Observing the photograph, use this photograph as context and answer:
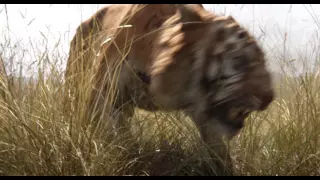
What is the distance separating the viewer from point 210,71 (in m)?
1.95

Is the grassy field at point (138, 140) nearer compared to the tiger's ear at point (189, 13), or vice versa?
the grassy field at point (138, 140)

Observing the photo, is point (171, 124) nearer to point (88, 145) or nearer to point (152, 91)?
point (152, 91)

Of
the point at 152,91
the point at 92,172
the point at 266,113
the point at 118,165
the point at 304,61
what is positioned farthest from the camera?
the point at 304,61

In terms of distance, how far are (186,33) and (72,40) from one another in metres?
0.87

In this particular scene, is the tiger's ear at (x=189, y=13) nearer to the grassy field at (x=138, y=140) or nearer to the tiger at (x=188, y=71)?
the tiger at (x=188, y=71)

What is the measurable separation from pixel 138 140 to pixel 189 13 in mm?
585

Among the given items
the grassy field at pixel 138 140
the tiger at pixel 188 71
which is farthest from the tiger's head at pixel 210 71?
the grassy field at pixel 138 140

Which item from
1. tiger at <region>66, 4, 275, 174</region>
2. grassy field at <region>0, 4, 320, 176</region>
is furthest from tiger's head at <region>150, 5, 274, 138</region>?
grassy field at <region>0, 4, 320, 176</region>

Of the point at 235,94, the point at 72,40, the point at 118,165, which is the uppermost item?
the point at 72,40

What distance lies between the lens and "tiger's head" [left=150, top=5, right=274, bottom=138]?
1952mm

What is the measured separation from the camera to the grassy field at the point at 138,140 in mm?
1887

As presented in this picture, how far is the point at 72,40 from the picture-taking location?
2.65 metres

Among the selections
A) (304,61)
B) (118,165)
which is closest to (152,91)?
(118,165)

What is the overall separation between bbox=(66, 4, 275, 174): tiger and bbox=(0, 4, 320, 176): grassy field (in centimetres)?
9
